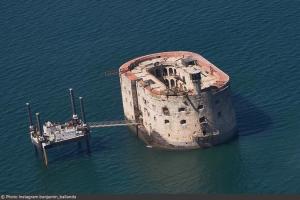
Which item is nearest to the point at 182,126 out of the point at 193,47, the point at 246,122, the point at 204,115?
the point at 204,115

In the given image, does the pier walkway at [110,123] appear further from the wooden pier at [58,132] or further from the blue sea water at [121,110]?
the wooden pier at [58,132]

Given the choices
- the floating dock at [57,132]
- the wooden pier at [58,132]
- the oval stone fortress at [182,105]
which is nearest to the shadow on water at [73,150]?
the wooden pier at [58,132]

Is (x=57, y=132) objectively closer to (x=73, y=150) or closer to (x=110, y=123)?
(x=73, y=150)

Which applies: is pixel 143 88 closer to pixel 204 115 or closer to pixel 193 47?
pixel 204 115

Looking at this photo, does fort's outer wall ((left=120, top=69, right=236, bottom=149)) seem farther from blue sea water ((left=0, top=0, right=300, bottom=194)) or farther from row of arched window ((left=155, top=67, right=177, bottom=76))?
row of arched window ((left=155, top=67, right=177, bottom=76))

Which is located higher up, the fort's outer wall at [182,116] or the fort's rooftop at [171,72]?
the fort's rooftop at [171,72]

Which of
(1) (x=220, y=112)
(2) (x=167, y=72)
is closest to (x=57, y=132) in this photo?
(2) (x=167, y=72)

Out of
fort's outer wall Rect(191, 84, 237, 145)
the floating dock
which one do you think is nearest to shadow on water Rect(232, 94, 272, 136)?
fort's outer wall Rect(191, 84, 237, 145)

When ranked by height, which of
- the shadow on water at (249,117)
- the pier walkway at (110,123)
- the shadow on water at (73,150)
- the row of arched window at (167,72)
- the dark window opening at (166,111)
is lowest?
the shadow on water at (73,150)
